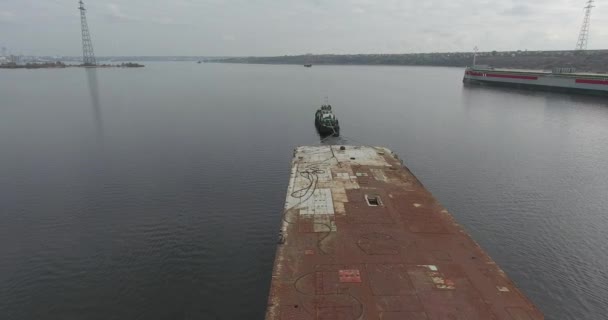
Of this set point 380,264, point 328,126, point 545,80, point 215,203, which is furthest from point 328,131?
point 545,80

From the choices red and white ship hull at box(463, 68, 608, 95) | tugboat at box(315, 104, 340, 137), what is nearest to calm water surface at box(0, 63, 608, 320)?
tugboat at box(315, 104, 340, 137)

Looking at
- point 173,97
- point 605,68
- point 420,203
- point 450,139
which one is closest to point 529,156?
point 450,139

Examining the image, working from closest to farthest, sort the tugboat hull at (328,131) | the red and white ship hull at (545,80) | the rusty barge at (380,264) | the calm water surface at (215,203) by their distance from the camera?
1. the rusty barge at (380,264)
2. the calm water surface at (215,203)
3. the tugboat hull at (328,131)
4. the red and white ship hull at (545,80)

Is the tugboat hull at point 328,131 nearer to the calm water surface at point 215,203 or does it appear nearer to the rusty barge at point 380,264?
the calm water surface at point 215,203

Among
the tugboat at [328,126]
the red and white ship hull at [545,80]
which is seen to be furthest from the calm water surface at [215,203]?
the red and white ship hull at [545,80]

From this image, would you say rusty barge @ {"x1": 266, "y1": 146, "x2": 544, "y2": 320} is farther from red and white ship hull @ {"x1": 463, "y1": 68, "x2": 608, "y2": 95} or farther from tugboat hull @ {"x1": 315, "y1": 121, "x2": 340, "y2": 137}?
red and white ship hull @ {"x1": 463, "y1": 68, "x2": 608, "y2": 95}
